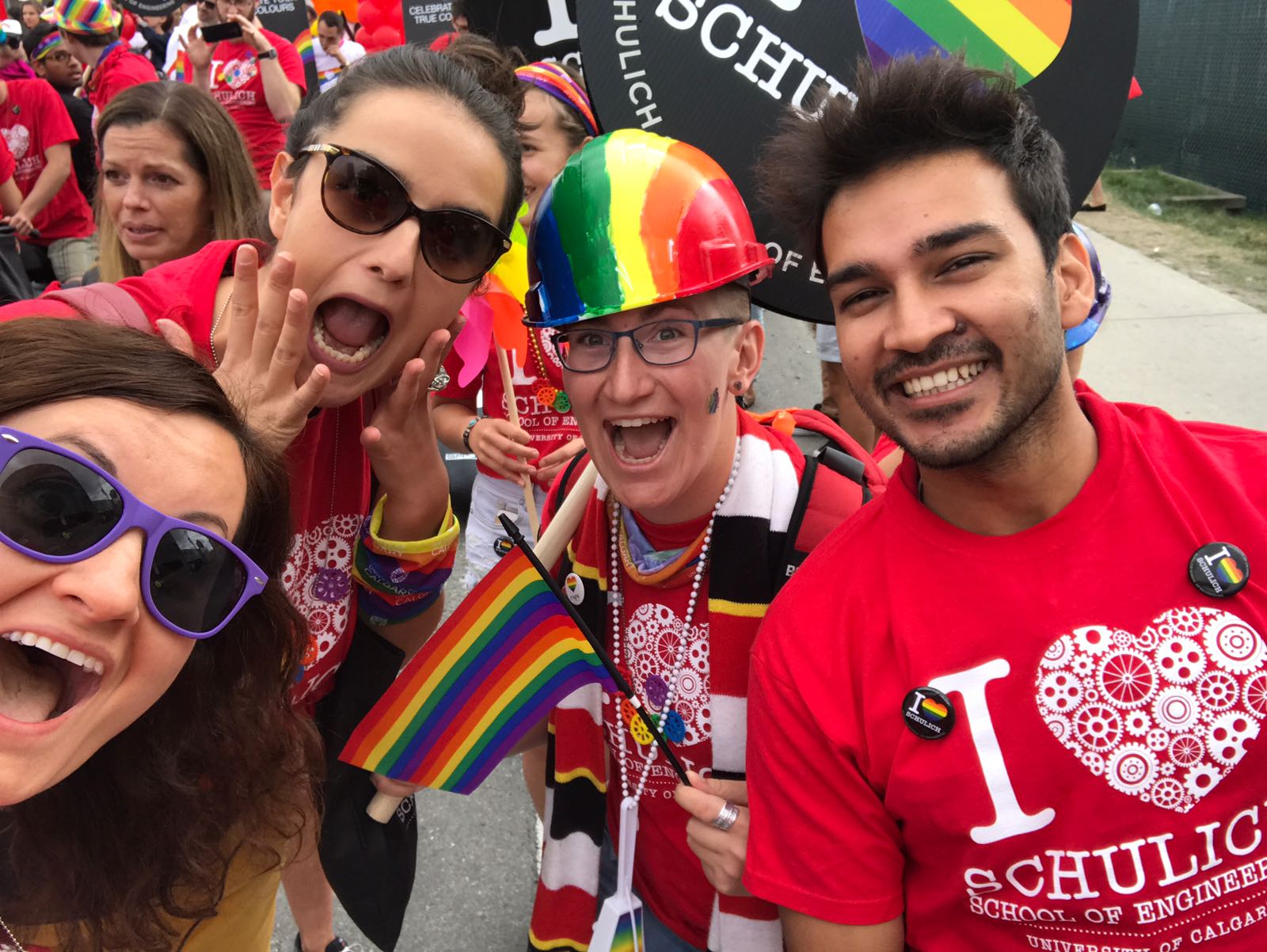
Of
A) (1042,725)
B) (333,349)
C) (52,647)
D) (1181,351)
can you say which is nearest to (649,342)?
(333,349)

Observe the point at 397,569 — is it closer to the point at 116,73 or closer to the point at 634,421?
the point at 634,421

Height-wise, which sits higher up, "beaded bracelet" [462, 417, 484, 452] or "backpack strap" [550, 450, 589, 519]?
"backpack strap" [550, 450, 589, 519]

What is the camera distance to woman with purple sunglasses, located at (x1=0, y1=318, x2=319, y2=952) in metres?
1.13

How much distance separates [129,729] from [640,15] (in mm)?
1452

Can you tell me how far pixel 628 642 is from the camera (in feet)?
6.17

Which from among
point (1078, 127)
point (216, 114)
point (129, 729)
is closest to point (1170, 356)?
point (1078, 127)

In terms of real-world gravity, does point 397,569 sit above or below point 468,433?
above

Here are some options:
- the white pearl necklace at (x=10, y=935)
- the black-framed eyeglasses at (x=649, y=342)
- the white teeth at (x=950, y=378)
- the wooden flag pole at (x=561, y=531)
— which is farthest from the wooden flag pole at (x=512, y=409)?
the white pearl necklace at (x=10, y=935)

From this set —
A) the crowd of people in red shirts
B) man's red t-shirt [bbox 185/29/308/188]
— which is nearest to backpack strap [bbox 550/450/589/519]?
the crowd of people in red shirts

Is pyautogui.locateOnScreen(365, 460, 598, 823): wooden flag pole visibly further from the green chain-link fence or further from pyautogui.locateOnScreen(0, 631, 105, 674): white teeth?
the green chain-link fence

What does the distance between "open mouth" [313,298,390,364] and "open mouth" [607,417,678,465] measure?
1.69ft

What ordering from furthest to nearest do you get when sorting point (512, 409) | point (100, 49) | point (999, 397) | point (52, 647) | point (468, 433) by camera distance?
1. point (100, 49)
2. point (468, 433)
3. point (512, 409)
4. point (999, 397)
5. point (52, 647)

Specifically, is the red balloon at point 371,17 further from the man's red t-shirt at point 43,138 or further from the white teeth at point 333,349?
the white teeth at point 333,349

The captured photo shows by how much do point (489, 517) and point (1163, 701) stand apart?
2.37 meters
